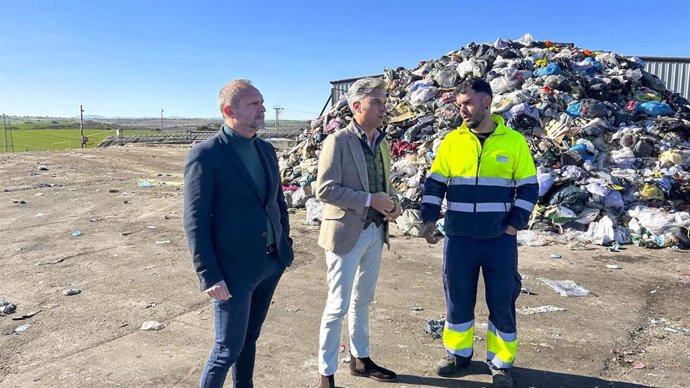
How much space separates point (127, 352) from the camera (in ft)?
12.7

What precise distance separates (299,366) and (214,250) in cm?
158

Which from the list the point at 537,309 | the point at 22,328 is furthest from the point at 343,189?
the point at 22,328

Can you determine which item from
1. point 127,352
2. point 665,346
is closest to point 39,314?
point 127,352

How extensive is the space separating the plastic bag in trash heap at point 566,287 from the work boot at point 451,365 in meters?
2.14

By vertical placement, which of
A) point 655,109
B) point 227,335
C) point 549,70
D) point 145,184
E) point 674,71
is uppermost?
point 674,71

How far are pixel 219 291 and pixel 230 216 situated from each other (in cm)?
35

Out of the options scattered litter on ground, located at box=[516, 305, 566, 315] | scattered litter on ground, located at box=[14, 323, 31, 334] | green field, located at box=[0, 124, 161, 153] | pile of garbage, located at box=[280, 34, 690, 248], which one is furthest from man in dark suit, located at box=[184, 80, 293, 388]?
green field, located at box=[0, 124, 161, 153]

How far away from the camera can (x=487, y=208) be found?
3.30 metres

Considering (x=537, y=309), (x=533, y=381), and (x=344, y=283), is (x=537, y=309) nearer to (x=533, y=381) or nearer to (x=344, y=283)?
(x=533, y=381)

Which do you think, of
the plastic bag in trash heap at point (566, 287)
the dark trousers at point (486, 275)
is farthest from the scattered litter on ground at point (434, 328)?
the plastic bag in trash heap at point (566, 287)

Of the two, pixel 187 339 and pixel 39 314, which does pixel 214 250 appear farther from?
pixel 39 314

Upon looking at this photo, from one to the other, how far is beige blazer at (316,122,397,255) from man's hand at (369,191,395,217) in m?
0.06

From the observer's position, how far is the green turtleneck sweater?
249 cm

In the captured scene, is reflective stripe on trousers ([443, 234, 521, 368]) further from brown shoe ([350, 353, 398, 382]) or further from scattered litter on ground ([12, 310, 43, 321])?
scattered litter on ground ([12, 310, 43, 321])
